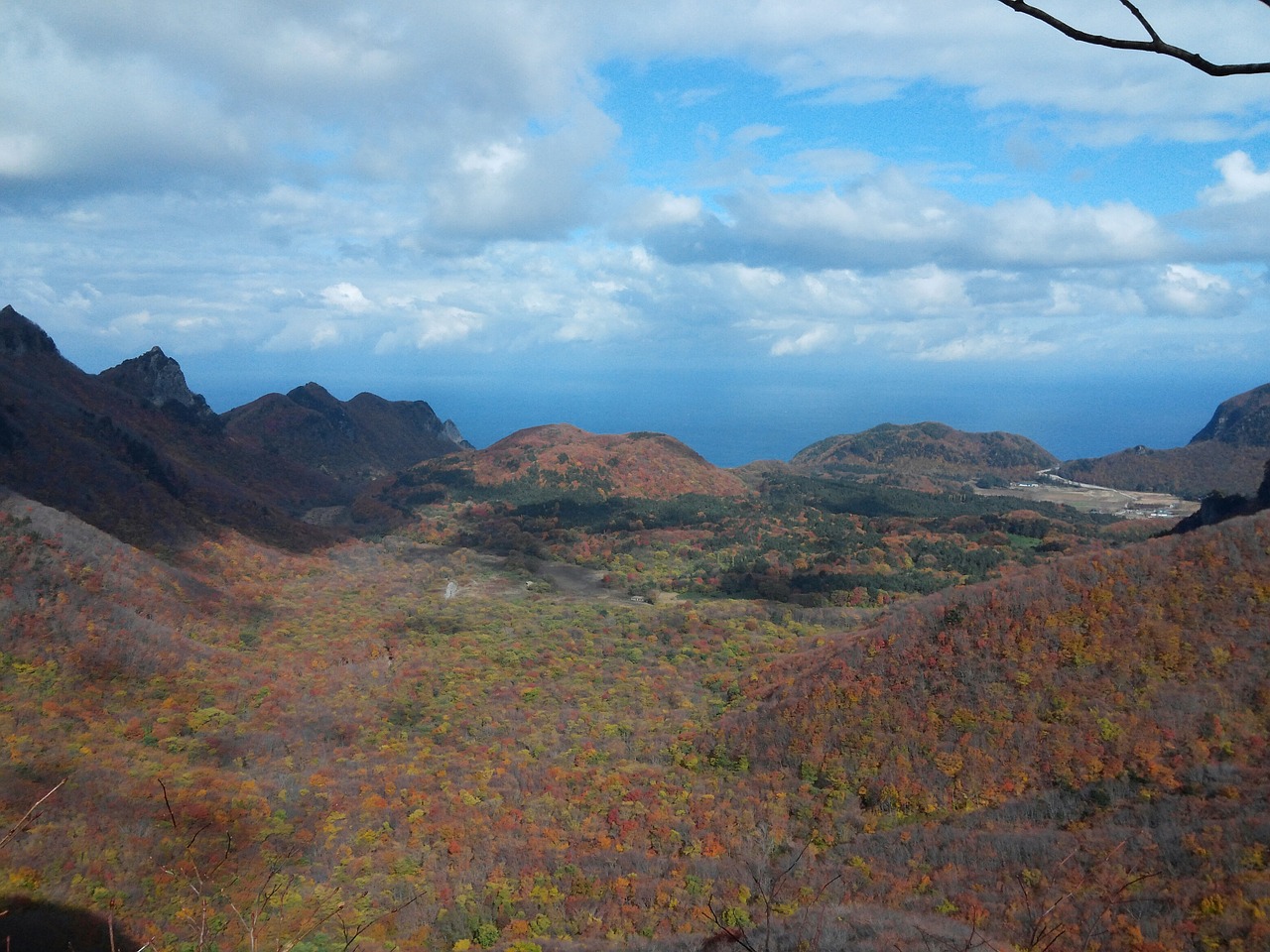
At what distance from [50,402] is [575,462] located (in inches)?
1746

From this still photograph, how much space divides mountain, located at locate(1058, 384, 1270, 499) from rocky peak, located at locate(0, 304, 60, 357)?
11876 cm

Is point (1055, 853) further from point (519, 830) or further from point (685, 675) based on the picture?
point (685, 675)

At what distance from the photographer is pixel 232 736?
71.1ft

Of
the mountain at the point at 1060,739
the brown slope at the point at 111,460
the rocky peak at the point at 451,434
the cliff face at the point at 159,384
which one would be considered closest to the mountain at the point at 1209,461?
the mountain at the point at 1060,739

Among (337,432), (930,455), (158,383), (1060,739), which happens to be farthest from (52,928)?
(930,455)

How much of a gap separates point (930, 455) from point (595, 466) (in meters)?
74.3

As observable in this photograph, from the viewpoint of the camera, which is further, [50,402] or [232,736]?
[50,402]

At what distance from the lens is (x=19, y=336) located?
51844mm

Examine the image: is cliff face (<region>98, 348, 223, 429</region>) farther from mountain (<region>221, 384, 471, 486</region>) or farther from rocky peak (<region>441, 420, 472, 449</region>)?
rocky peak (<region>441, 420, 472, 449</region>)

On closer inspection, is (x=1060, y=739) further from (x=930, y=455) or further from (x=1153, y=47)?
(x=930, y=455)

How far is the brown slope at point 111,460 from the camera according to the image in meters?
37.7

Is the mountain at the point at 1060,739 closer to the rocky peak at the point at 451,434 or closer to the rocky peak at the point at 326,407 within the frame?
the rocky peak at the point at 326,407

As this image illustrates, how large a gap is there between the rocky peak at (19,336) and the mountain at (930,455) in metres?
97.2

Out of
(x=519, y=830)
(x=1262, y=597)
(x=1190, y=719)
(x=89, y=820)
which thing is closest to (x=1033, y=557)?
(x=1262, y=597)
